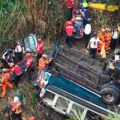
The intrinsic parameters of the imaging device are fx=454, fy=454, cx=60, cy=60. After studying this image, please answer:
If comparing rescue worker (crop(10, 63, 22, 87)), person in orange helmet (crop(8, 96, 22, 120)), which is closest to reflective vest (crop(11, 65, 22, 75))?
rescue worker (crop(10, 63, 22, 87))

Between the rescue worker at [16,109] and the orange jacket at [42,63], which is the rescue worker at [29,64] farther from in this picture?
the rescue worker at [16,109]

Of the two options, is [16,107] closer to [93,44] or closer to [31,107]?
[31,107]

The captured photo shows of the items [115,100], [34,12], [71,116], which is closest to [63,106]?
[71,116]

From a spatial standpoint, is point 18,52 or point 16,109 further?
point 18,52

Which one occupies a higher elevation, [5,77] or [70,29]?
[70,29]

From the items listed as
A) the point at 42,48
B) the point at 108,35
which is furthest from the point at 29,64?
the point at 108,35

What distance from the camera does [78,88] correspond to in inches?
547

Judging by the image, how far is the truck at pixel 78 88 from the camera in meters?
13.5

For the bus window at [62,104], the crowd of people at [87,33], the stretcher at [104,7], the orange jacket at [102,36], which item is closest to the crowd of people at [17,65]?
the bus window at [62,104]

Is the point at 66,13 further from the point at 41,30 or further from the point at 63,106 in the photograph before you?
the point at 63,106

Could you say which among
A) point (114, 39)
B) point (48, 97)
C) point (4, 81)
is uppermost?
point (114, 39)

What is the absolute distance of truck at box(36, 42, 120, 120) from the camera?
1355 centimetres

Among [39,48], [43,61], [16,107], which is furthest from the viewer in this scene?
[39,48]

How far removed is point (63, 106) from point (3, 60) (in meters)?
2.60
